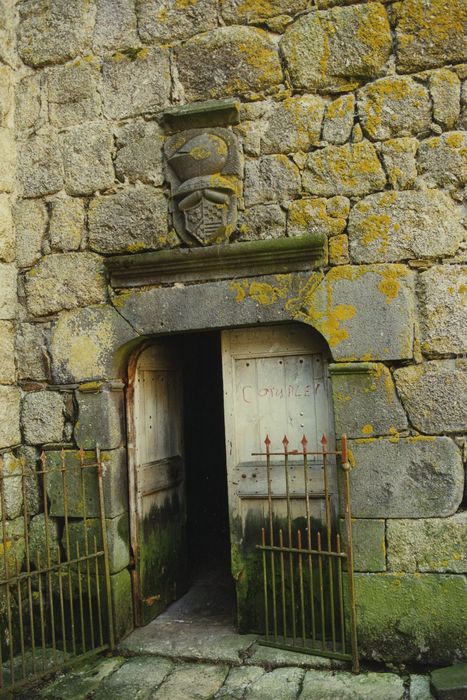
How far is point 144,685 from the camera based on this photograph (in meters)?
3.35

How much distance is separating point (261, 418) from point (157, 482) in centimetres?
95

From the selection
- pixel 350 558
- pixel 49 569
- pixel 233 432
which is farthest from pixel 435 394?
pixel 49 569

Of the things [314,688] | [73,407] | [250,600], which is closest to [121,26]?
[73,407]

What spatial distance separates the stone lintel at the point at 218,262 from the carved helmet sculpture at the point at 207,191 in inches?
4.6

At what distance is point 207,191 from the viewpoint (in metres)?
3.68

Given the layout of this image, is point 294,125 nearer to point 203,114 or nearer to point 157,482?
point 203,114

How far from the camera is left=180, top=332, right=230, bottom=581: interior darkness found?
5.88 metres

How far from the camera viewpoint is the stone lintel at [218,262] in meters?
3.55

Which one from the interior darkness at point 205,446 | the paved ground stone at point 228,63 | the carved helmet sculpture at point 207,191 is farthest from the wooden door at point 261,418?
the interior darkness at point 205,446

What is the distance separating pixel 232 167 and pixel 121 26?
3.99 feet

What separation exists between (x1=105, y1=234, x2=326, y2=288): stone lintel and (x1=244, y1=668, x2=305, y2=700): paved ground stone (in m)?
2.19

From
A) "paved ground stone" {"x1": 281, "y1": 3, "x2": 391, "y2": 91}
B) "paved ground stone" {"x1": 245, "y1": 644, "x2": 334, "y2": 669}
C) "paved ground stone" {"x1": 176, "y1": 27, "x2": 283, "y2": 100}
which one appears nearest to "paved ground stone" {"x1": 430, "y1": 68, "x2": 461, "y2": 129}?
"paved ground stone" {"x1": 281, "y1": 3, "x2": 391, "y2": 91}

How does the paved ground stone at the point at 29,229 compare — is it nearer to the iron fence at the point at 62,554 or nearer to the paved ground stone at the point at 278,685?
the iron fence at the point at 62,554

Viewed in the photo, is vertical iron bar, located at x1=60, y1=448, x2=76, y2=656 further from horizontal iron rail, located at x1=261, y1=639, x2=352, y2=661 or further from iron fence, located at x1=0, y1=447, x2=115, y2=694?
horizontal iron rail, located at x1=261, y1=639, x2=352, y2=661
